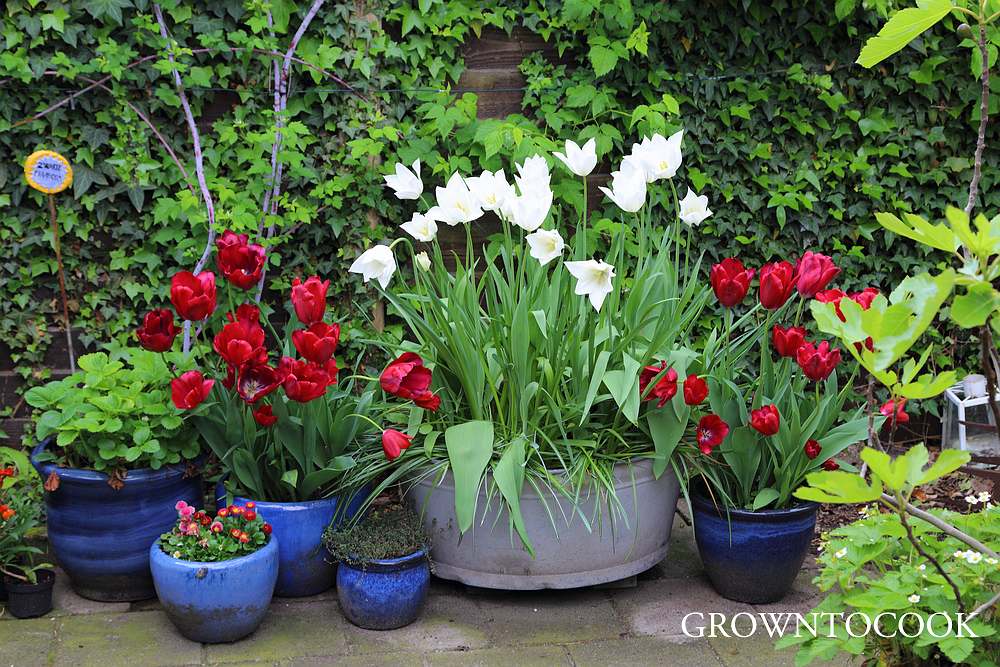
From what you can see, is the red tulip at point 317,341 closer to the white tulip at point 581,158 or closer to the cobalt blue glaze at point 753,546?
the white tulip at point 581,158

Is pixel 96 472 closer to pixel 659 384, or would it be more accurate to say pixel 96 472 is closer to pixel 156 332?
pixel 156 332

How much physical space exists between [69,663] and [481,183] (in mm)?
1626

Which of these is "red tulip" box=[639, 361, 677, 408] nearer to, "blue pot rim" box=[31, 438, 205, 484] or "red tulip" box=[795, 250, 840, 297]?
"red tulip" box=[795, 250, 840, 297]

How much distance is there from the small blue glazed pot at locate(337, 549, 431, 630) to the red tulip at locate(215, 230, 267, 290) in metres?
0.84

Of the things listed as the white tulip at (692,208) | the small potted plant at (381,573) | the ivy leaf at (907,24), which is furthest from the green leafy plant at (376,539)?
the ivy leaf at (907,24)

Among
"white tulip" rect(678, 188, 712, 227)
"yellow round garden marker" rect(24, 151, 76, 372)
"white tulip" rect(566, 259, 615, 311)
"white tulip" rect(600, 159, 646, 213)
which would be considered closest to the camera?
"white tulip" rect(566, 259, 615, 311)

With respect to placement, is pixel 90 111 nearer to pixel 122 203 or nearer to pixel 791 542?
pixel 122 203

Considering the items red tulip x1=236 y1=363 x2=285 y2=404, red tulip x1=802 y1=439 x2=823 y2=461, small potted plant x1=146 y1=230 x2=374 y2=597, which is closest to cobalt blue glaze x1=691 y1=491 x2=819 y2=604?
red tulip x1=802 y1=439 x2=823 y2=461

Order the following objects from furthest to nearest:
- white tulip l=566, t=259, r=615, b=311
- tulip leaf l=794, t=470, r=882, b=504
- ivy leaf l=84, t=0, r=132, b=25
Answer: ivy leaf l=84, t=0, r=132, b=25 → white tulip l=566, t=259, r=615, b=311 → tulip leaf l=794, t=470, r=882, b=504

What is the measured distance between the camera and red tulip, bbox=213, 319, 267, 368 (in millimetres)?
2574

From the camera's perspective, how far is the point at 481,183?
2715 millimetres

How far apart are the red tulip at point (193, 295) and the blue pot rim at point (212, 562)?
0.61 m

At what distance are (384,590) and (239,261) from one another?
3.23ft

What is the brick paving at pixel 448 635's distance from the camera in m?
2.52
